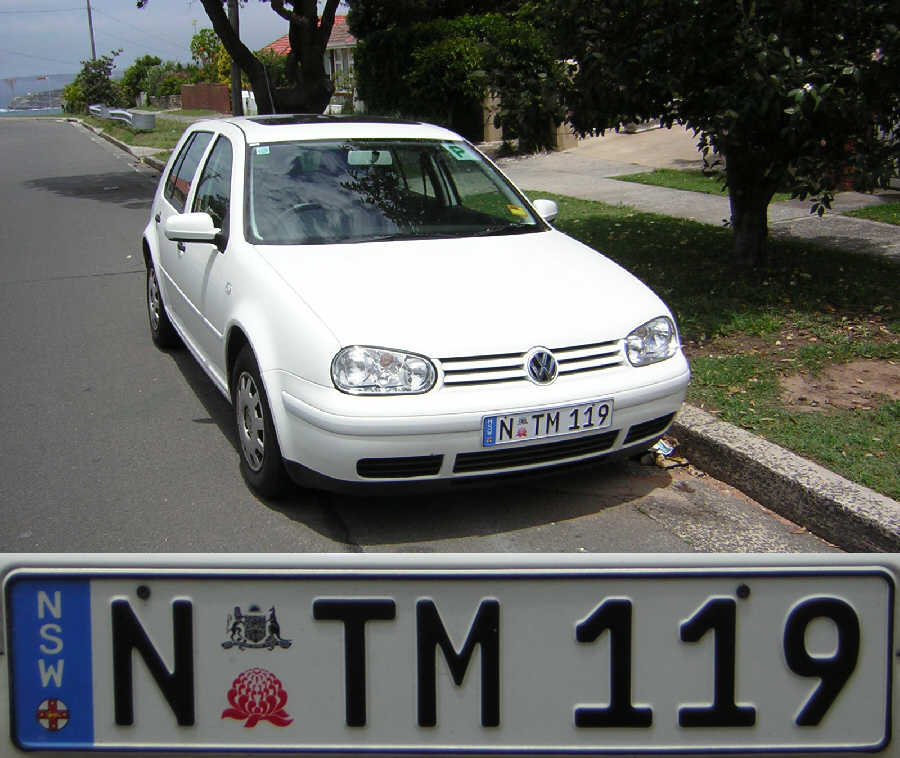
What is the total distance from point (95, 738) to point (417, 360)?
2546 millimetres

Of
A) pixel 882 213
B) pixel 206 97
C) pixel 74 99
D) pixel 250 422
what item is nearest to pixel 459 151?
pixel 250 422

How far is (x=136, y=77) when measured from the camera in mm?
62750

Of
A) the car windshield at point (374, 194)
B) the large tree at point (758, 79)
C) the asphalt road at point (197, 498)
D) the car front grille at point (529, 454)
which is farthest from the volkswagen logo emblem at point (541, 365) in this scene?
the large tree at point (758, 79)

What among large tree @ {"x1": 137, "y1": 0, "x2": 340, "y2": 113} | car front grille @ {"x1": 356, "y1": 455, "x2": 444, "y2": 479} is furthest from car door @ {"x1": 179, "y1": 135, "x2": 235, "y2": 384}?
large tree @ {"x1": 137, "y1": 0, "x2": 340, "y2": 113}

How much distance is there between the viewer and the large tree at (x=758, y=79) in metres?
6.52

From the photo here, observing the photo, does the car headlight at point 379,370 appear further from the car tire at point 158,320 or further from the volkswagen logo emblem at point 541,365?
the car tire at point 158,320

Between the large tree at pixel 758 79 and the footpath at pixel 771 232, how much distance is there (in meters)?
1.98

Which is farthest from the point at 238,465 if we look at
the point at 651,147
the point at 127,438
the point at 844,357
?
the point at 651,147

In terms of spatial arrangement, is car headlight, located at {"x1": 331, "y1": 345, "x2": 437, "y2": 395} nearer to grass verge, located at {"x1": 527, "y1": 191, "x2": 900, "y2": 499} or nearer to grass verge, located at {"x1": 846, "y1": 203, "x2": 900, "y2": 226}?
grass verge, located at {"x1": 527, "y1": 191, "x2": 900, "y2": 499}

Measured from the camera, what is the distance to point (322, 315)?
4316 mm

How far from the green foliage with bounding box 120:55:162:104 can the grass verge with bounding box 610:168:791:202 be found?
174ft

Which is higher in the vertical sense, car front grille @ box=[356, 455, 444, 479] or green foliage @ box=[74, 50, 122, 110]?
green foliage @ box=[74, 50, 122, 110]

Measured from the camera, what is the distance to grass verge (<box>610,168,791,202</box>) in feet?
43.3

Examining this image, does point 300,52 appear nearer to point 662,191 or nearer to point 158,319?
point 662,191
